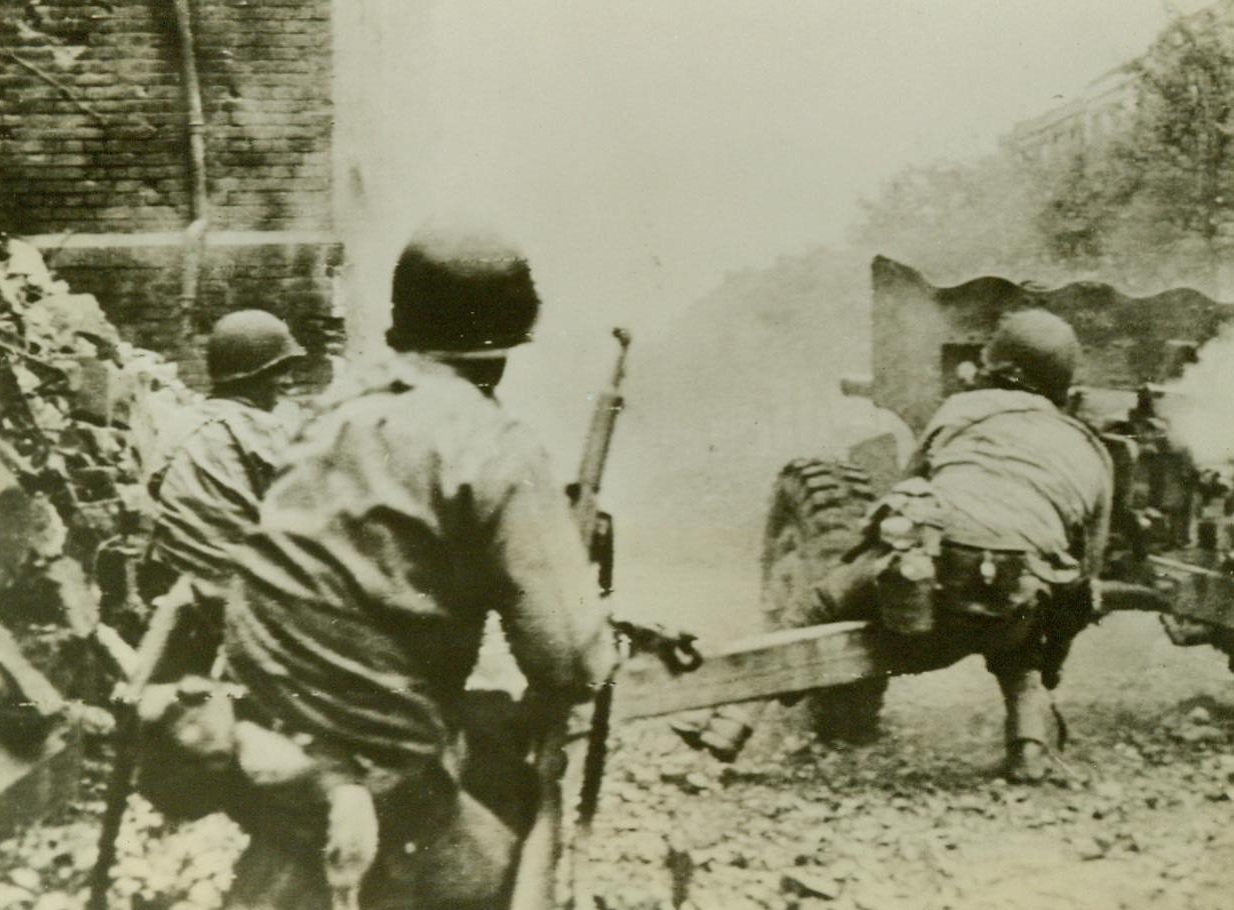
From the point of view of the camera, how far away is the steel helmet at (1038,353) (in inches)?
168

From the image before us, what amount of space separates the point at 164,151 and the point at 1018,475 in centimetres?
345

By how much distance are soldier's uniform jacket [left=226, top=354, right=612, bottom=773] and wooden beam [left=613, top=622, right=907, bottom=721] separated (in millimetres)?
890

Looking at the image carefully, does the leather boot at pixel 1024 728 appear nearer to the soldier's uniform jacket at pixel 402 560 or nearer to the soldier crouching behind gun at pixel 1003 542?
the soldier crouching behind gun at pixel 1003 542

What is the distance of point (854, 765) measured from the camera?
4.27 metres

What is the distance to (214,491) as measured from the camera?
11.5 feet

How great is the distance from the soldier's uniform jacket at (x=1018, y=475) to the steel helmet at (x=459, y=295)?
6.22 ft

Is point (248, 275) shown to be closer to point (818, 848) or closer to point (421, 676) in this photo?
point (421, 676)

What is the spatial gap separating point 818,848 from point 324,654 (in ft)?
6.62

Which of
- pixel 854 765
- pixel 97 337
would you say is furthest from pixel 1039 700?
pixel 97 337

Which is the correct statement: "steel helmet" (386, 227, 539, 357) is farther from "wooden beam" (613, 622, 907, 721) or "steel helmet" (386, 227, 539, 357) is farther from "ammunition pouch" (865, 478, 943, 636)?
"ammunition pouch" (865, 478, 943, 636)

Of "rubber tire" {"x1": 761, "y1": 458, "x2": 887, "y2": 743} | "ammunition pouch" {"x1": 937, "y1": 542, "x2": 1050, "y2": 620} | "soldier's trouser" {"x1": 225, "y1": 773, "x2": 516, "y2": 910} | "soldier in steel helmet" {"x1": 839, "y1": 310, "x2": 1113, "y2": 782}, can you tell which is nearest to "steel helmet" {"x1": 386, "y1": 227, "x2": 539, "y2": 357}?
"soldier's trouser" {"x1": 225, "y1": 773, "x2": 516, "y2": 910}

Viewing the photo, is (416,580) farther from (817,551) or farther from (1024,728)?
(817,551)

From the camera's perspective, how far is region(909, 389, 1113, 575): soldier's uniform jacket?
154 inches

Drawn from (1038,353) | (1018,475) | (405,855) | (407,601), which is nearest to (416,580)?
(407,601)
